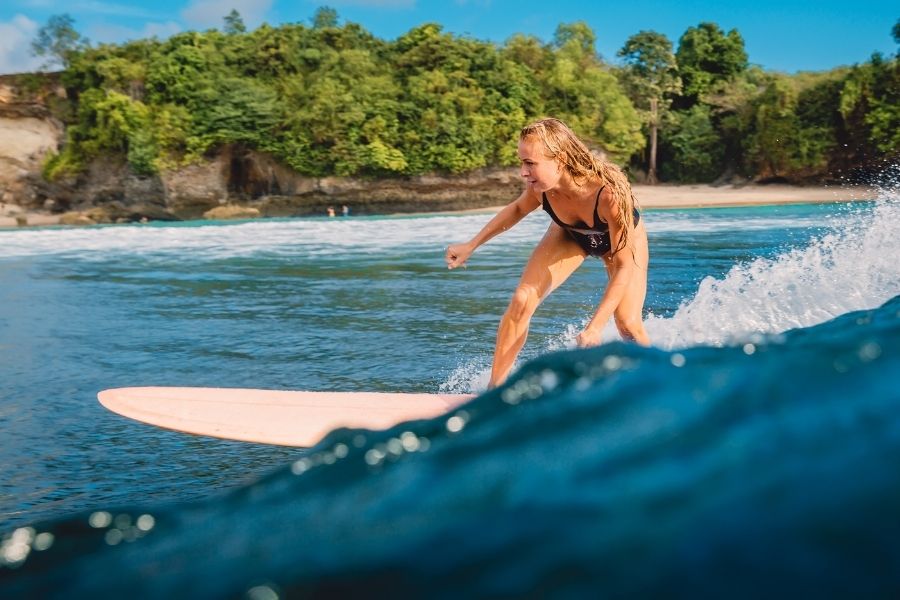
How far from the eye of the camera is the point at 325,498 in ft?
4.05

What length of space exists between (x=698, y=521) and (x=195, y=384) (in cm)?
421

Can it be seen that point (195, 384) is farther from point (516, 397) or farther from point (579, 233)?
point (516, 397)

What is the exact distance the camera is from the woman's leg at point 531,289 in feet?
12.9

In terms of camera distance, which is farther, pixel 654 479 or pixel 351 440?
pixel 351 440

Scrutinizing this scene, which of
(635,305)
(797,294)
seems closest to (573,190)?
(635,305)

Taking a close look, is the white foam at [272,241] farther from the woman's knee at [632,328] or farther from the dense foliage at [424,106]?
the dense foliage at [424,106]

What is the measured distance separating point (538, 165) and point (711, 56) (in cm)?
5077

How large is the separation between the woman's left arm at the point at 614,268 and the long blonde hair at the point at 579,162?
2cm

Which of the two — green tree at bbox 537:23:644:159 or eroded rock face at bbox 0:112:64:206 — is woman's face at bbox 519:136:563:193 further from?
eroded rock face at bbox 0:112:64:206

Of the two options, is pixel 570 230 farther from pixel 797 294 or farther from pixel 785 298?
pixel 797 294

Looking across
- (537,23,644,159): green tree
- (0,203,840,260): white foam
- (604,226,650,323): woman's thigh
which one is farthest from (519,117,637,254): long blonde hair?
(537,23,644,159): green tree

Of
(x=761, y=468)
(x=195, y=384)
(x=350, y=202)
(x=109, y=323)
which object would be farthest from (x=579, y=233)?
(x=350, y=202)

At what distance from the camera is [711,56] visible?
48.6m

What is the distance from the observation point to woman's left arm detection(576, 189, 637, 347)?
3147mm
